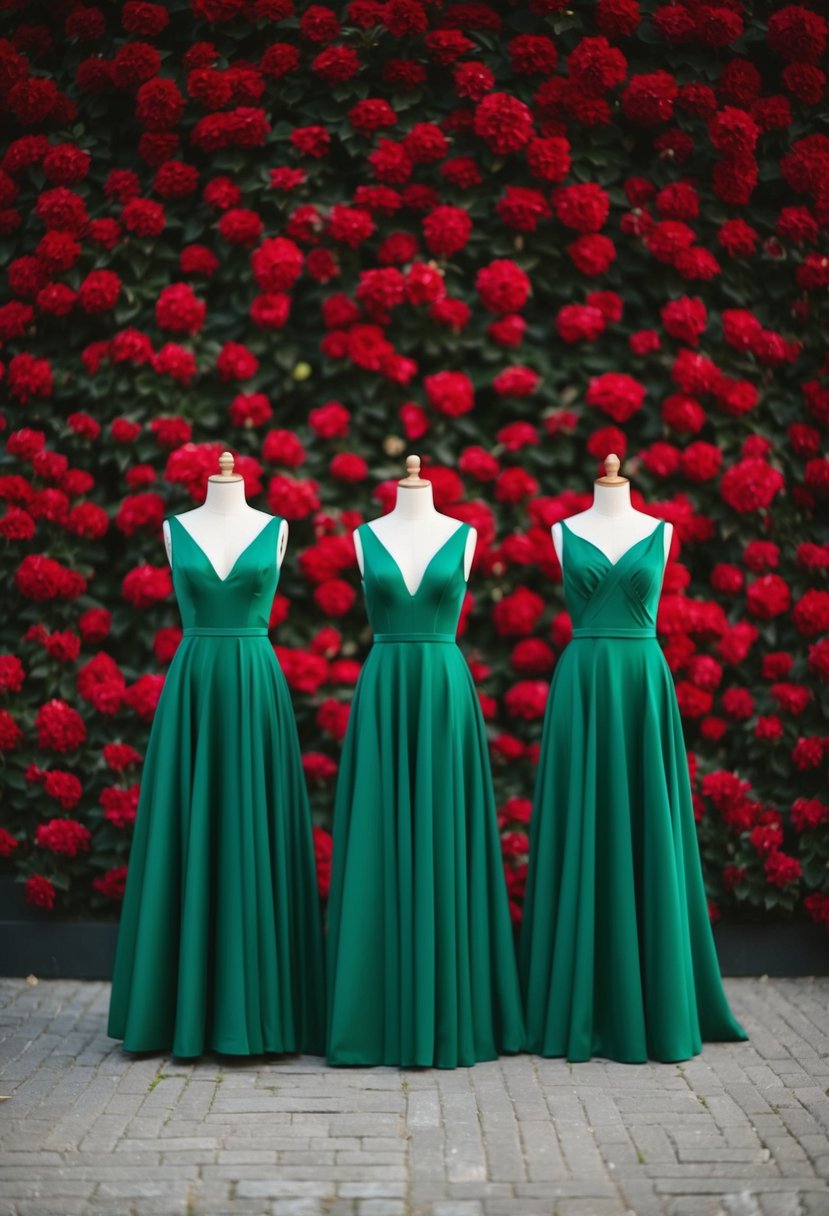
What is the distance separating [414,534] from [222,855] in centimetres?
112

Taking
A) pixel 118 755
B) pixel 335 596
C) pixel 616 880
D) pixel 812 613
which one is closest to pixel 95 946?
pixel 118 755

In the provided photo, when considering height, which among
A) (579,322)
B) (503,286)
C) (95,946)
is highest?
(503,286)

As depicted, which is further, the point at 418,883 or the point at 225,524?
the point at 225,524

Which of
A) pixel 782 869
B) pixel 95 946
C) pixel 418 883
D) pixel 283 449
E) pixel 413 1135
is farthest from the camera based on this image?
pixel 95 946

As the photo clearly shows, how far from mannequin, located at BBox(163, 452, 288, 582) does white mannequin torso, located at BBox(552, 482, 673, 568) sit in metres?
0.92

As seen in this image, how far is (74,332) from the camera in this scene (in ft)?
17.4

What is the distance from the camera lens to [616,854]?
4.11m

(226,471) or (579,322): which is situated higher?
(579,322)

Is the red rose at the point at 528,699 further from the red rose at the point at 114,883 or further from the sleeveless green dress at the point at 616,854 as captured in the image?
the red rose at the point at 114,883

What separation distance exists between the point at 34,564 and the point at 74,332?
0.95 metres

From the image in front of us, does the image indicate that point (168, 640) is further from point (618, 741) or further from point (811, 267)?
point (811, 267)

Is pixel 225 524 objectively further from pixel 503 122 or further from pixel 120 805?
pixel 503 122

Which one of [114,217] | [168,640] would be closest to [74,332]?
[114,217]

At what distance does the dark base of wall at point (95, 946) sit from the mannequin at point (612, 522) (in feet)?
5.59
